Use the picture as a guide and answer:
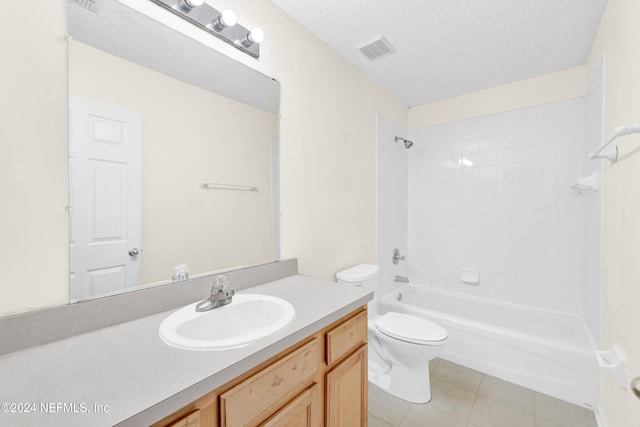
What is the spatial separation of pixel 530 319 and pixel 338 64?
103 inches

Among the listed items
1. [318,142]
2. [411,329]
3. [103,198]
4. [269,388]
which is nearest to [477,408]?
[411,329]

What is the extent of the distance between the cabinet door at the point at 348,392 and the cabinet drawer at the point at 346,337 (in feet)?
0.14

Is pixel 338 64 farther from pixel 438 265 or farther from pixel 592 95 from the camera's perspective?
pixel 438 265

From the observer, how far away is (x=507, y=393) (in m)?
1.78

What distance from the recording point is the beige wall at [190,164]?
3.20ft

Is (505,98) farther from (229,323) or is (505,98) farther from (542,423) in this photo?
(229,323)

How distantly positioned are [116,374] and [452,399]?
6.31 feet

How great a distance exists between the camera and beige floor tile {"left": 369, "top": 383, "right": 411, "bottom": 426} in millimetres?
1594

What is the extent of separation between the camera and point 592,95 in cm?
186

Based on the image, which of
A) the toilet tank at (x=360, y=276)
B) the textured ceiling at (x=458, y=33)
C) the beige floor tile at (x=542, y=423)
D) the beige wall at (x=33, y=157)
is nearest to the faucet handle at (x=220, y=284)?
the beige wall at (x=33, y=157)

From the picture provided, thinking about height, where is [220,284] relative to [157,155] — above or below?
below

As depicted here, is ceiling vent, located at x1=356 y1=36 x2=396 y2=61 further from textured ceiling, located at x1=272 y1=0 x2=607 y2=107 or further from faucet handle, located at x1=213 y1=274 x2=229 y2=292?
faucet handle, located at x1=213 y1=274 x2=229 y2=292

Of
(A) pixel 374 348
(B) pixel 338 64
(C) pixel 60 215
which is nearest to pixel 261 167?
(C) pixel 60 215

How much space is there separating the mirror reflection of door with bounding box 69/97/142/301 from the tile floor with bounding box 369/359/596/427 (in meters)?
1.57
